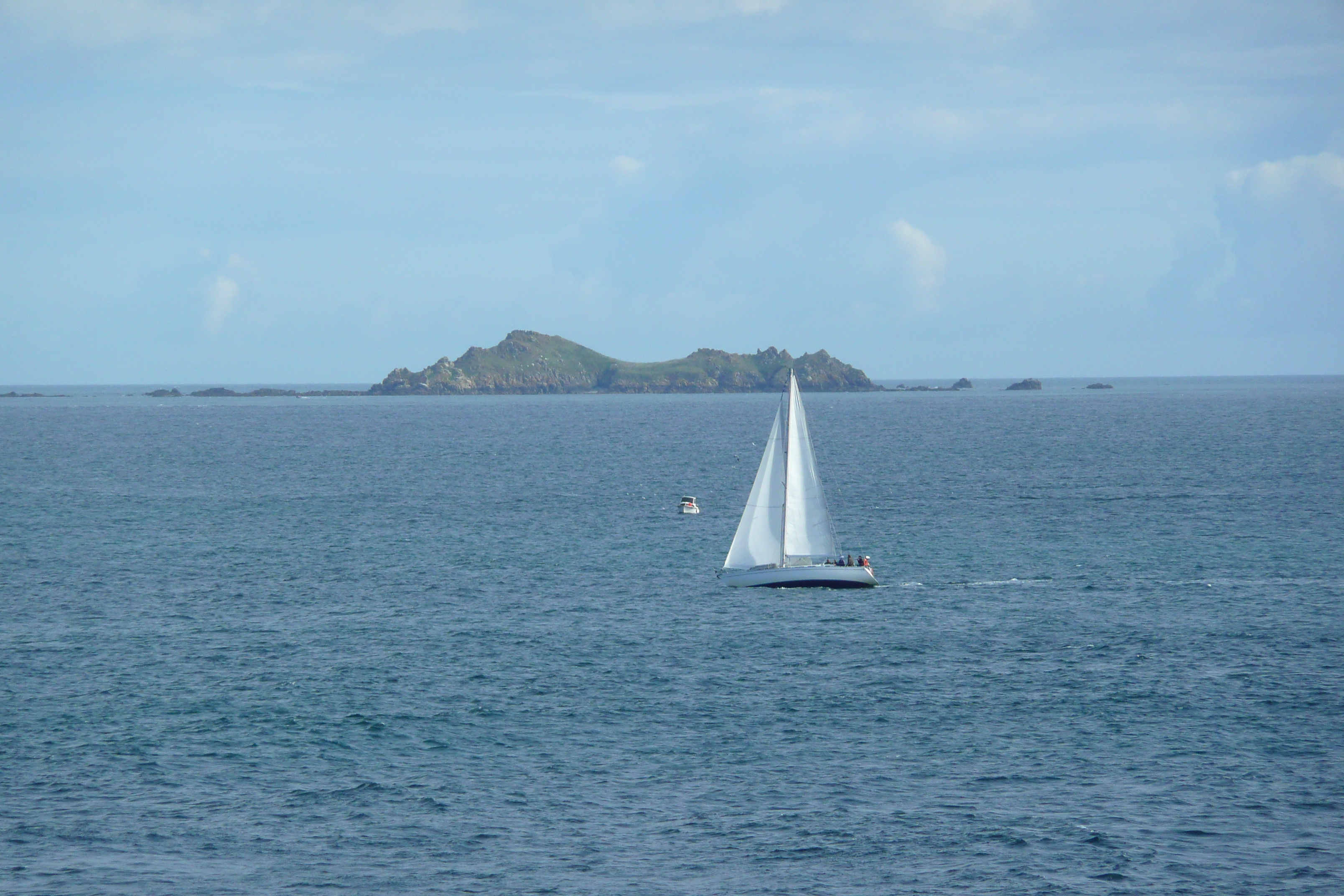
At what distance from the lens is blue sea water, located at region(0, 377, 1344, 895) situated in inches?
1278

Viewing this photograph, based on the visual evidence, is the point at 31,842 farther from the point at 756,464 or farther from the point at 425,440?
the point at 425,440

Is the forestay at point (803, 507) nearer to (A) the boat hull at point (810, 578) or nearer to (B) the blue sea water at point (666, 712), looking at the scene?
(A) the boat hull at point (810, 578)

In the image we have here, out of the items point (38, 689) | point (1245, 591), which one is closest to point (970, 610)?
point (1245, 591)

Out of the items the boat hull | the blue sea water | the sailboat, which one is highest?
the sailboat

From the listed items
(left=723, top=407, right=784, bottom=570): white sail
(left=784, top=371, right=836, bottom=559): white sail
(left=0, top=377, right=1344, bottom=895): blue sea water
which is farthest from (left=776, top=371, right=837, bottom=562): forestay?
(left=0, top=377, right=1344, bottom=895): blue sea water

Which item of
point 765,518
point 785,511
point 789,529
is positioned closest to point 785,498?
point 785,511

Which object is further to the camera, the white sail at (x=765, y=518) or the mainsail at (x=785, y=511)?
the white sail at (x=765, y=518)

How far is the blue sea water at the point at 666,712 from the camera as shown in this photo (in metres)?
32.5

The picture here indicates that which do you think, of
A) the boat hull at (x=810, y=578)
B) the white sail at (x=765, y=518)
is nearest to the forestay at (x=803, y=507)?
the white sail at (x=765, y=518)

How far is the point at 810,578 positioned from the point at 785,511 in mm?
3764

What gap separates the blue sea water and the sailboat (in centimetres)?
118

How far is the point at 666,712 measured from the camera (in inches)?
1738

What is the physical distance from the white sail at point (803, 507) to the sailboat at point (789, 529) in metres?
0.02

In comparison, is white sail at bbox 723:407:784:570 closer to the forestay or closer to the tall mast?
the tall mast
